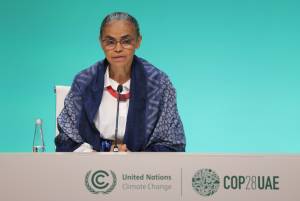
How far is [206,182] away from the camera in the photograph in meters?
1.76

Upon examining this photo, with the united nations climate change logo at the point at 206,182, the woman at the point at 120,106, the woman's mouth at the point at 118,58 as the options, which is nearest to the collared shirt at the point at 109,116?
the woman at the point at 120,106

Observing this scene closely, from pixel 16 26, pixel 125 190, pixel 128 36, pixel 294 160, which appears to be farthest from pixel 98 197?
pixel 16 26

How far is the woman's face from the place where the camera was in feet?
8.42

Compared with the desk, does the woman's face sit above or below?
above

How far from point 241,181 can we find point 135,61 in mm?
1121

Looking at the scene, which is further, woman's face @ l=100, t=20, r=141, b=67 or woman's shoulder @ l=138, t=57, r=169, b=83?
woman's shoulder @ l=138, t=57, r=169, b=83

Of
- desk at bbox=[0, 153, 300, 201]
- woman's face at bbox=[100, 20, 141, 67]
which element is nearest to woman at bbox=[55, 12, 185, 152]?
woman's face at bbox=[100, 20, 141, 67]

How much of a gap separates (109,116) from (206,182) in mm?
885

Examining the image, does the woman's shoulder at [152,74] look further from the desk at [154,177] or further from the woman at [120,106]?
the desk at [154,177]

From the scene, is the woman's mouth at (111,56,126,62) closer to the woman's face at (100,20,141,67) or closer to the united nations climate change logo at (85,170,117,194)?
the woman's face at (100,20,141,67)

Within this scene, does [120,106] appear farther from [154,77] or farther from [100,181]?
[100,181]

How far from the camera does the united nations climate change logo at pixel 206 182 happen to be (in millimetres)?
1749

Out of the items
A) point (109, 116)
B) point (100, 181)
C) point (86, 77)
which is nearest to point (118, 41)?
point (86, 77)

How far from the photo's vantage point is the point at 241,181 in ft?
5.75
